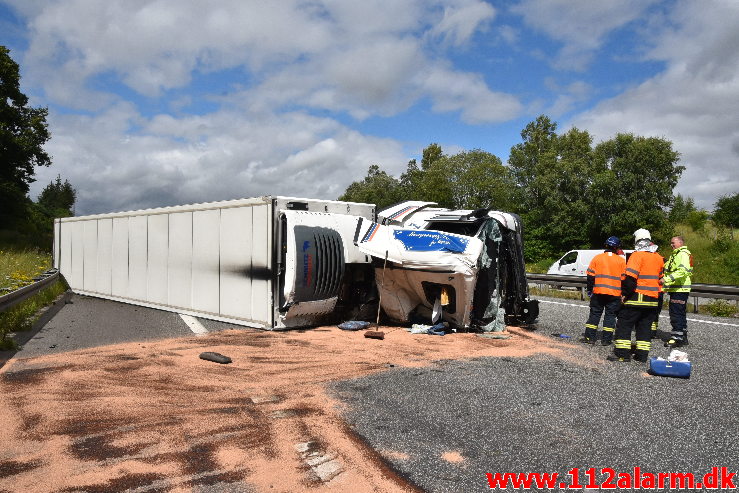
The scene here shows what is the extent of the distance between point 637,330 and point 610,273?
3.31ft

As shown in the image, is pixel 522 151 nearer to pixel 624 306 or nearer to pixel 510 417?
pixel 624 306

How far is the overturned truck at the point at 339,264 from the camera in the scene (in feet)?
28.5

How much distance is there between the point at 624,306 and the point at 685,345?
1745 millimetres

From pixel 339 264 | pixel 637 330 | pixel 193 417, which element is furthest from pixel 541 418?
pixel 339 264

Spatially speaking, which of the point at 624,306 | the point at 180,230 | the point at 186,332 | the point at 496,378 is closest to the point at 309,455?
the point at 496,378

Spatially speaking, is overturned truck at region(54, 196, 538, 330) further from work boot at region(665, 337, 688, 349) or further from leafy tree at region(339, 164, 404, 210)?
leafy tree at region(339, 164, 404, 210)

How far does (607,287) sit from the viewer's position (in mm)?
7742

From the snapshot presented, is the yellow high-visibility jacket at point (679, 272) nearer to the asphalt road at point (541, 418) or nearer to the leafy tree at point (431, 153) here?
the asphalt road at point (541, 418)

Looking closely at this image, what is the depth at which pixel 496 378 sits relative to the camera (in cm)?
582

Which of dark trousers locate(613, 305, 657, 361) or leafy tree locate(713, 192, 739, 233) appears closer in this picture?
dark trousers locate(613, 305, 657, 361)

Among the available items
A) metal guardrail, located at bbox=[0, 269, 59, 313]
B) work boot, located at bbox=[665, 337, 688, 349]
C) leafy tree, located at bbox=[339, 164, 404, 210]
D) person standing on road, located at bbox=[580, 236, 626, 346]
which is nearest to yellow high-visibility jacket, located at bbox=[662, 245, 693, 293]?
work boot, located at bbox=[665, 337, 688, 349]

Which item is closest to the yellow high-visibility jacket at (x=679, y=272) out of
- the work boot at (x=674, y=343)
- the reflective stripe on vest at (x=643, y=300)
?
the work boot at (x=674, y=343)

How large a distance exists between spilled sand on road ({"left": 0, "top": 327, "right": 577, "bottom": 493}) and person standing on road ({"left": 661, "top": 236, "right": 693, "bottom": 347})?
1.83 metres

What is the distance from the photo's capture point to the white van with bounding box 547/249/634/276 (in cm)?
1797
